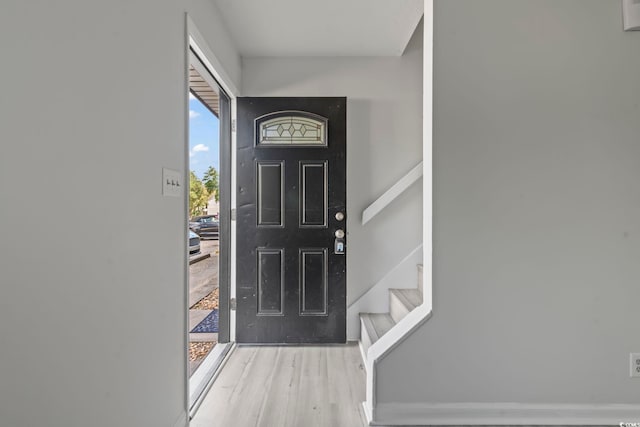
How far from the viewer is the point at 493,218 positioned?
178cm

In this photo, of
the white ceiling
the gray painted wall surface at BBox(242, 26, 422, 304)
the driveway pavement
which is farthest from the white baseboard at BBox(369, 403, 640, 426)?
the driveway pavement

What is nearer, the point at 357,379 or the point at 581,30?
the point at 581,30

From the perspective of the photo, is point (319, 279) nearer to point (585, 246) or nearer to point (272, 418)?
point (272, 418)

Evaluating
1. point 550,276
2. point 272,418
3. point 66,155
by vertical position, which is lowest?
point 272,418

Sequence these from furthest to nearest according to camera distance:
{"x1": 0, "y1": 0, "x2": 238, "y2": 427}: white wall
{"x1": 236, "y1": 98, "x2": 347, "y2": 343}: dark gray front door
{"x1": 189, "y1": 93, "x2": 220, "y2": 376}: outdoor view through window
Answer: {"x1": 189, "y1": 93, "x2": 220, "y2": 376}: outdoor view through window
{"x1": 236, "y1": 98, "x2": 347, "y2": 343}: dark gray front door
{"x1": 0, "y1": 0, "x2": 238, "y2": 427}: white wall

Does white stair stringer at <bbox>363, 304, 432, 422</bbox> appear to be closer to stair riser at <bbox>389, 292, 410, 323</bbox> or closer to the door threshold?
stair riser at <bbox>389, 292, 410, 323</bbox>

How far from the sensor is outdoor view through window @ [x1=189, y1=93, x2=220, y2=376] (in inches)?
125

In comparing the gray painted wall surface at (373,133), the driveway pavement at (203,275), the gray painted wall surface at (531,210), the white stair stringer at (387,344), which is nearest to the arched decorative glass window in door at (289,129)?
the gray painted wall surface at (373,133)

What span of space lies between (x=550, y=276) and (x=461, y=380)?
73 cm

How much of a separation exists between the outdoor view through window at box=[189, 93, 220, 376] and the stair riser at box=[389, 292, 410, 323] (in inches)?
61.5

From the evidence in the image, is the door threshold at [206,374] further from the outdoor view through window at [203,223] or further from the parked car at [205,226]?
the parked car at [205,226]

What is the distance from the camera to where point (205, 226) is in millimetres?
4766

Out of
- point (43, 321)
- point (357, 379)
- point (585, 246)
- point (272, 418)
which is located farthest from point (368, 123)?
point (43, 321)

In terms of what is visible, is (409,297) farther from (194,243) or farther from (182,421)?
(194,243)
